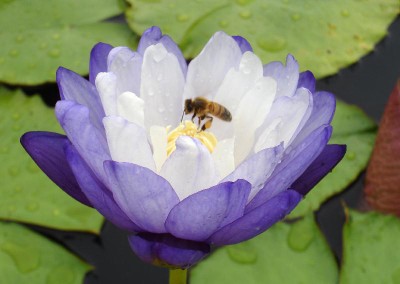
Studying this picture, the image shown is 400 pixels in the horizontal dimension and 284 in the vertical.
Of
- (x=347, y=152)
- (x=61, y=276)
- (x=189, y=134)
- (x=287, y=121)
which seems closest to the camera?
Answer: (x=287, y=121)

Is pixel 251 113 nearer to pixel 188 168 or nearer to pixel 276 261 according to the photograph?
pixel 188 168

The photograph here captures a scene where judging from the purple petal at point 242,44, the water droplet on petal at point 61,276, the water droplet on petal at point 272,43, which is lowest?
the water droplet on petal at point 61,276

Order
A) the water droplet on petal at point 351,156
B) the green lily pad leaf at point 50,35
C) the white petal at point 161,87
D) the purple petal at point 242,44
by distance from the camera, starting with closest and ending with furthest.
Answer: the white petal at point 161,87
the purple petal at point 242,44
the water droplet on petal at point 351,156
the green lily pad leaf at point 50,35

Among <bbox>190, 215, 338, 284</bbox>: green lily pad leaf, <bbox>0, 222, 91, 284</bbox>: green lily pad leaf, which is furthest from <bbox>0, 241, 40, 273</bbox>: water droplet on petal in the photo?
<bbox>190, 215, 338, 284</bbox>: green lily pad leaf

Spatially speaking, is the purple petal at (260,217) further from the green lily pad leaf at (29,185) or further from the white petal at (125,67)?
the green lily pad leaf at (29,185)

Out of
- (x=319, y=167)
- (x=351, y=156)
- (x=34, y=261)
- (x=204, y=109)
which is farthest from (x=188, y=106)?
(x=351, y=156)

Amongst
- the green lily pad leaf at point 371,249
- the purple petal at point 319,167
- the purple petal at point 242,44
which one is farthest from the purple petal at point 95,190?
the green lily pad leaf at point 371,249
